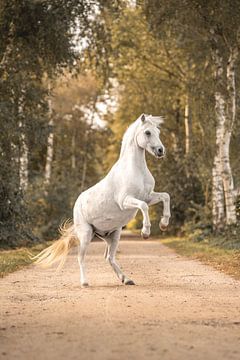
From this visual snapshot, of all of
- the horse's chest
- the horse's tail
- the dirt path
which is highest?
the horse's chest

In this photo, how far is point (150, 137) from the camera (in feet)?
35.8

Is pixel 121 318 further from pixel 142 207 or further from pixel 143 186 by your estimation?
pixel 143 186

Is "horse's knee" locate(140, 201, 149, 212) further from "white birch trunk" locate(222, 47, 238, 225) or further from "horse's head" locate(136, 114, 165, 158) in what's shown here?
"white birch trunk" locate(222, 47, 238, 225)

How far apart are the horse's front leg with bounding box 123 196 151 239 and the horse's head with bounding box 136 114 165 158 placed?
31.7 inches

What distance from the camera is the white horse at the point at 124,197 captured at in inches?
425

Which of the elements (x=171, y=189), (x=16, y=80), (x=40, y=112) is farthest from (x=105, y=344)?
(x=171, y=189)

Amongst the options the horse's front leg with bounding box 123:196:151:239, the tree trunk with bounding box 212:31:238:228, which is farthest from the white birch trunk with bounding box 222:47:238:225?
the horse's front leg with bounding box 123:196:151:239

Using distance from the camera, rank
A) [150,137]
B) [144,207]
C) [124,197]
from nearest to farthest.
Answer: [144,207]
[124,197]
[150,137]

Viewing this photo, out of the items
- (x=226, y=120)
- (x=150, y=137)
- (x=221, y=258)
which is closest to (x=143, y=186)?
(x=150, y=137)

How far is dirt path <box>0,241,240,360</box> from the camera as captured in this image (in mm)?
5852

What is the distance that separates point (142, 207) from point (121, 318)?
2967 mm

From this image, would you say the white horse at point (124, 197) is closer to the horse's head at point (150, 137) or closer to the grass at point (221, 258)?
the horse's head at point (150, 137)

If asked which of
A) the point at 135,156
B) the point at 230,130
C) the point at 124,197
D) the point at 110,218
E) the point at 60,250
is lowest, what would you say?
the point at 60,250

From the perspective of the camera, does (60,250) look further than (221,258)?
No
